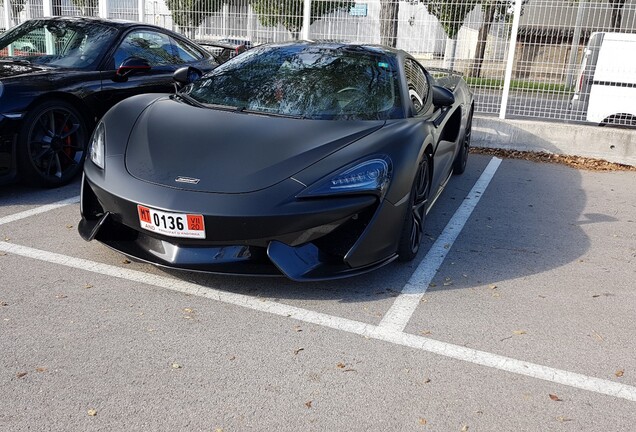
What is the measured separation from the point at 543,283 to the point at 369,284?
45.2 inches

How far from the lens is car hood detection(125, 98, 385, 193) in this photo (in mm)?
3189

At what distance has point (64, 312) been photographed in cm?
302

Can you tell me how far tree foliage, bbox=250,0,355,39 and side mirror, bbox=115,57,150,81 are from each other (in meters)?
3.78

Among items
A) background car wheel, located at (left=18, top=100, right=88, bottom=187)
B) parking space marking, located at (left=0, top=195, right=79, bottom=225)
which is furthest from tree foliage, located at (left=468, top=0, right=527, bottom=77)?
parking space marking, located at (left=0, top=195, right=79, bottom=225)

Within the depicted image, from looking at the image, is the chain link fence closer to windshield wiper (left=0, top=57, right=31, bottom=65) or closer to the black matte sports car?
windshield wiper (left=0, top=57, right=31, bottom=65)

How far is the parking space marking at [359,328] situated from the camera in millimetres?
2695

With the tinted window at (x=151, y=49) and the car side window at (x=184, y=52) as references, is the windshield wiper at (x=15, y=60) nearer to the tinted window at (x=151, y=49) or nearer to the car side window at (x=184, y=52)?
the tinted window at (x=151, y=49)

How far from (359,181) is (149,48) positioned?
3.91 metres

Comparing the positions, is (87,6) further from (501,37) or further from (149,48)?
(501,37)

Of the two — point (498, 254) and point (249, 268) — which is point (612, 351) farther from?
point (249, 268)

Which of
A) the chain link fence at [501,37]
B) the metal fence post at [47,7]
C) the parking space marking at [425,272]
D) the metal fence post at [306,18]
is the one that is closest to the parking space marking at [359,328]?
the parking space marking at [425,272]

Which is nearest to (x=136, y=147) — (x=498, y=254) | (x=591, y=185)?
Answer: (x=498, y=254)

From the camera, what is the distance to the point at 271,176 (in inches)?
125

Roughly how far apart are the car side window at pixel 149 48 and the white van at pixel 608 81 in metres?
5.41
